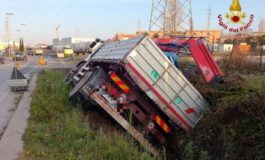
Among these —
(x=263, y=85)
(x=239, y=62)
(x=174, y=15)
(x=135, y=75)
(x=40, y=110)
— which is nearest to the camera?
(x=135, y=75)

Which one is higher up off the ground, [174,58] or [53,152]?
[174,58]

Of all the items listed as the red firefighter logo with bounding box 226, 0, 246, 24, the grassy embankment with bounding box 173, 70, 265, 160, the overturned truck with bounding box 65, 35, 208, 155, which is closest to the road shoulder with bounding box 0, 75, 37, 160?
the overturned truck with bounding box 65, 35, 208, 155

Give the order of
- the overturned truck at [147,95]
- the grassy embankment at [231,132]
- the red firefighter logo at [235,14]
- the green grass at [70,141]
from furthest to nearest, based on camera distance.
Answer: the red firefighter logo at [235,14], the overturned truck at [147,95], the grassy embankment at [231,132], the green grass at [70,141]

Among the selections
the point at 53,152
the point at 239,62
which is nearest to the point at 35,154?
the point at 53,152

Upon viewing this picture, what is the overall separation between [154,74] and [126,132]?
140 centimetres

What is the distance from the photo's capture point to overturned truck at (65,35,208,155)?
8172 mm

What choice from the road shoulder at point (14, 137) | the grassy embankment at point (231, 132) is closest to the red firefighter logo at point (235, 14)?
the grassy embankment at point (231, 132)

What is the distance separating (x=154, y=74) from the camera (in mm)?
8227

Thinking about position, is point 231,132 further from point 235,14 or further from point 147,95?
point 235,14

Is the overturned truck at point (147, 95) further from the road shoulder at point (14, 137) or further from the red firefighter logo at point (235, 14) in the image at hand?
the red firefighter logo at point (235, 14)

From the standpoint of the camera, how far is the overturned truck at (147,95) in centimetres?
817

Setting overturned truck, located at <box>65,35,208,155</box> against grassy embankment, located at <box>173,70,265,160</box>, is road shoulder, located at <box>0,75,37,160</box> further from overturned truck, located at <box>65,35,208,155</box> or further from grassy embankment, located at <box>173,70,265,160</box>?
grassy embankment, located at <box>173,70,265,160</box>

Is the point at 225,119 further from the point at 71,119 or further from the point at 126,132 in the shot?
the point at 71,119

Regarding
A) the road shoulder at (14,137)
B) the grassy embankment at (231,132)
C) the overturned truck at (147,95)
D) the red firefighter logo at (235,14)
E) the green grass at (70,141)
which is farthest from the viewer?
the red firefighter logo at (235,14)
